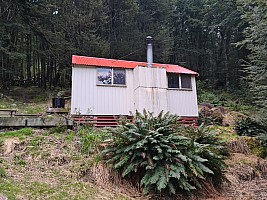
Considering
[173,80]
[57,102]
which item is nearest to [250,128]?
[173,80]

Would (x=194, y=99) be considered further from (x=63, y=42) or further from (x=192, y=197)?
(x=63, y=42)

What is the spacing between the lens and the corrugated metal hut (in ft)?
32.2

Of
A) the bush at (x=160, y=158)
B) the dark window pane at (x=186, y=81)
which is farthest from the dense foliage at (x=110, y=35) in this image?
the bush at (x=160, y=158)

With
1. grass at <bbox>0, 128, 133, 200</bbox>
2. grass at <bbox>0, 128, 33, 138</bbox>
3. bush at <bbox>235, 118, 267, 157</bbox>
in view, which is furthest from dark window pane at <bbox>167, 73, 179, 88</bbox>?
grass at <bbox>0, 128, 33, 138</bbox>

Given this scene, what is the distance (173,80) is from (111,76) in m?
2.74

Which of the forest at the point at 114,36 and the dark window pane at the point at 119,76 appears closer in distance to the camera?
the dark window pane at the point at 119,76

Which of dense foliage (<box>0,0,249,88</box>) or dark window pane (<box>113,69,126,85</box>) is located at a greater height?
dense foliage (<box>0,0,249,88</box>)

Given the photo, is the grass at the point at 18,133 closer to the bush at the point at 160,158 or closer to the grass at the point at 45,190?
the grass at the point at 45,190

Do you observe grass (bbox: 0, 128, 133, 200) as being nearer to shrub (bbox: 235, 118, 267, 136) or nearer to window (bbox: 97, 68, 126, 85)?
window (bbox: 97, 68, 126, 85)

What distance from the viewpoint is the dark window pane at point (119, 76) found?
10.4 metres

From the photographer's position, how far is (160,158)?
4820 millimetres

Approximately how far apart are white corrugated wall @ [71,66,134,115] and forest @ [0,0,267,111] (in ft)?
20.2

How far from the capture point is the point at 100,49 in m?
15.9

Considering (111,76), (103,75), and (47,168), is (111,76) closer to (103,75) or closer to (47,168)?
(103,75)
